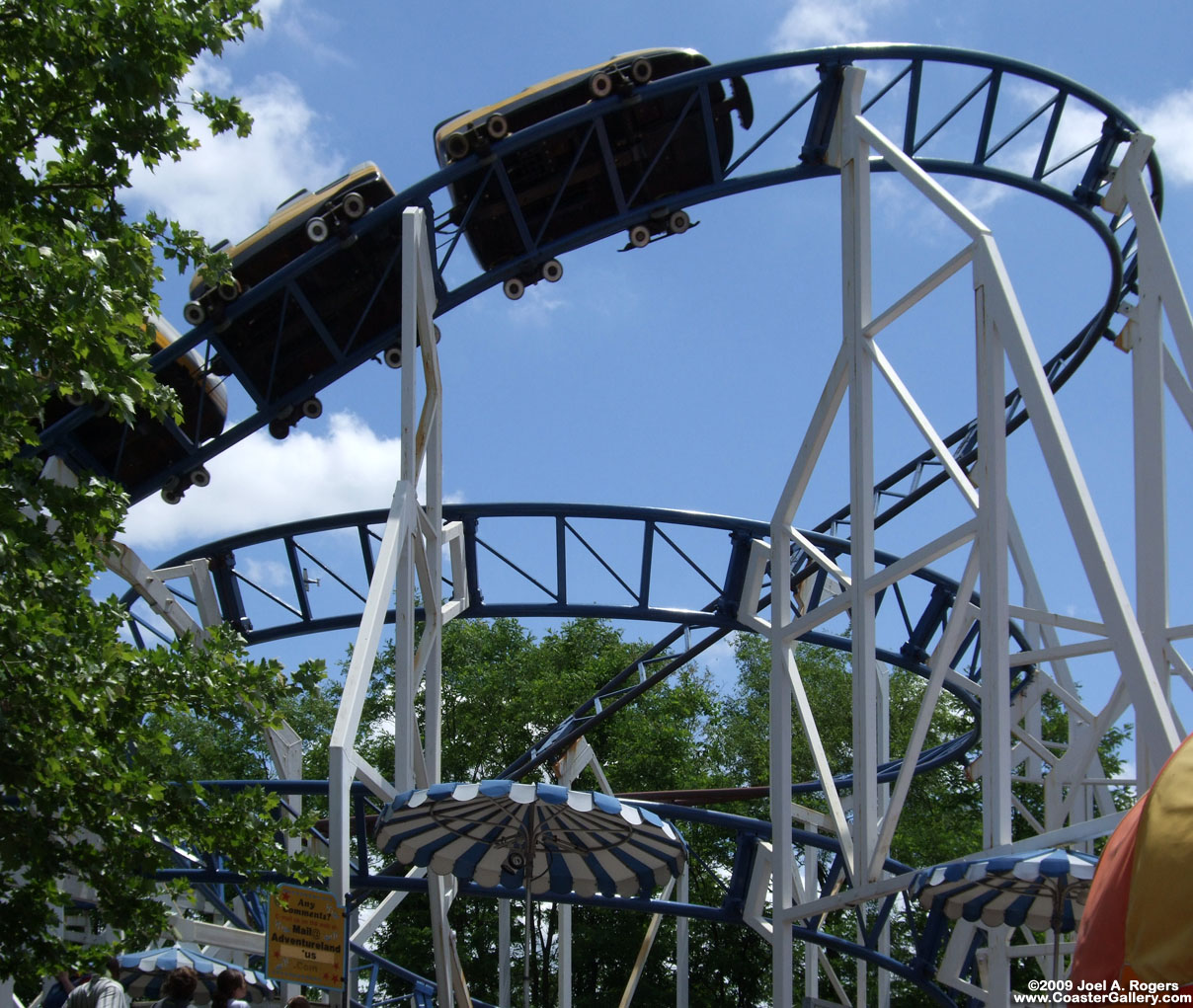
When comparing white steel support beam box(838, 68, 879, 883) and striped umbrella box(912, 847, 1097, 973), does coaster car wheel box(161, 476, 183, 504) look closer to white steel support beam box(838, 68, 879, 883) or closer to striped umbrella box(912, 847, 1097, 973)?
white steel support beam box(838, 68, 879, 883)

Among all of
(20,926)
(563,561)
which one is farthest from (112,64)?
(563,561)

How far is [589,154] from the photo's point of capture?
16.4m

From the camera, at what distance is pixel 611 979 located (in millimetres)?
34750

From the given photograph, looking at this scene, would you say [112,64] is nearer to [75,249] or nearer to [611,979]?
[75,249]

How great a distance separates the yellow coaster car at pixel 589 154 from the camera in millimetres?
15531

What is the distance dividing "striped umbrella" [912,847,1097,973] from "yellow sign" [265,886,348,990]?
→ 419cm

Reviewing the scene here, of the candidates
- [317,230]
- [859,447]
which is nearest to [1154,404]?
[859,447]

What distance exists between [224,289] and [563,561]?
23.2 feet

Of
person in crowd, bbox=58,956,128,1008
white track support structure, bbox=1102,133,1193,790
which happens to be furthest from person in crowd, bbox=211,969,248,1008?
white track support structure, bbox=1102,133,1193,790

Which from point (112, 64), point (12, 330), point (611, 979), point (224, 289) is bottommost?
point (611, 979)

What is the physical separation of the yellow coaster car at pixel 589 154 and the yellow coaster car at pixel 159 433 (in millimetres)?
3937

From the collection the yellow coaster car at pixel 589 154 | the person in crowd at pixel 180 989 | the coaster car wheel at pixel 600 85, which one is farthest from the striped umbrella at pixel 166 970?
the coaster car wheel at pixel 600 85

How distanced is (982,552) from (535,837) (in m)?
4.03

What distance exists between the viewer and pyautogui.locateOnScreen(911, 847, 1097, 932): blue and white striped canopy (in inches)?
336
